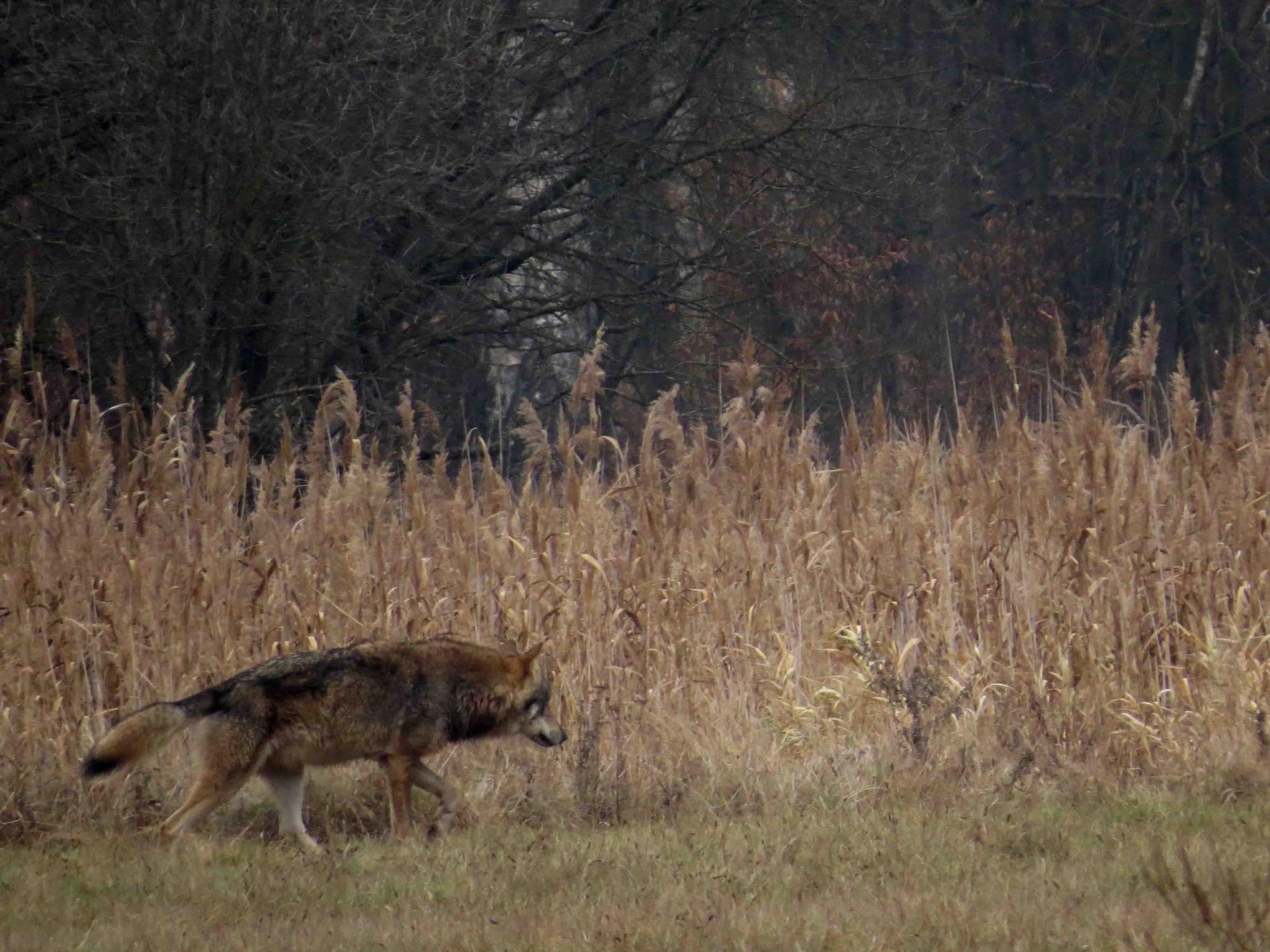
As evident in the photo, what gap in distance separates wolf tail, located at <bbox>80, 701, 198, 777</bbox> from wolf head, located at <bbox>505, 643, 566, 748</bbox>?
1236 millimetres

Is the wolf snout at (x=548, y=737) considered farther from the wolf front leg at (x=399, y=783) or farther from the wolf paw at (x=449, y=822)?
the wolf front leg at (x=399, y=783)

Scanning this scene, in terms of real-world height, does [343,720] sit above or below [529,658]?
below

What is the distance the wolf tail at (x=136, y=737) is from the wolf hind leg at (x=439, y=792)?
828 mm

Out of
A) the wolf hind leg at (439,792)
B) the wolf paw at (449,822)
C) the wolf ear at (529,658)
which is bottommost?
the wolf paw at (449,822)

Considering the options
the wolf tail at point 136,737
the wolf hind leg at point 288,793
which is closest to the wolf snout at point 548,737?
the wolf hind leg at point 288,793

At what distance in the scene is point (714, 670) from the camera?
730cm

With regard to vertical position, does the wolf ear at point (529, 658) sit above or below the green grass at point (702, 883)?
above

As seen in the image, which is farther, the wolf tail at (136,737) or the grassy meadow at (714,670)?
the wolf tail at (136,737)

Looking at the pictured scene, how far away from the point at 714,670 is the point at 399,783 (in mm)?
1964

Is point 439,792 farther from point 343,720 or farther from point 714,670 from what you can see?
point 714,670

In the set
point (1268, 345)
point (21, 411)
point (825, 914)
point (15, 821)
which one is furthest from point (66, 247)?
point (825, 914)

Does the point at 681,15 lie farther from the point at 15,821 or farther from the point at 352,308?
the point at 15,821

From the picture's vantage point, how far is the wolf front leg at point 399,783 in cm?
576

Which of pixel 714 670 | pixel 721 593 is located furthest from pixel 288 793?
pixel 721 593
